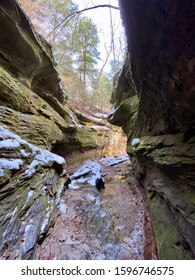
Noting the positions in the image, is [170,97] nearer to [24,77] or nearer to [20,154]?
[20,154]

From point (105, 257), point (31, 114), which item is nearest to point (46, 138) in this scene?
point (31, 114)

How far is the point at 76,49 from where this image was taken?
19031 millimetres

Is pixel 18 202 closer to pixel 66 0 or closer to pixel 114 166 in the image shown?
pixel 114 166

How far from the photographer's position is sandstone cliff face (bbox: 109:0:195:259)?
7.31 ft

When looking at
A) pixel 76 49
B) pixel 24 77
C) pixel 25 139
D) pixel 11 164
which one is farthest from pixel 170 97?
pixel 76 49

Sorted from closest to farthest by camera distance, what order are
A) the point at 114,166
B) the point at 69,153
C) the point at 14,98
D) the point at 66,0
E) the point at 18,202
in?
the point at 18,202
the point at 14,98
the point at 114,166
the point at 69,153
the point at 66,0

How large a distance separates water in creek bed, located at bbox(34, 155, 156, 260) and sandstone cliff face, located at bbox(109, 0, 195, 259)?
20.8 inches

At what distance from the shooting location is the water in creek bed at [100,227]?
3.18 metres

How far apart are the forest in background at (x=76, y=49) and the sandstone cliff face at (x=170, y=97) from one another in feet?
34.5

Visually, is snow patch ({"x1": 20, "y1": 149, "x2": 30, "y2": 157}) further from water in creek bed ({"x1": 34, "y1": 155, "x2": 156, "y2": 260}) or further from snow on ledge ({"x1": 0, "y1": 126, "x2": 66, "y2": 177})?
water in creek bed ({"x1": 34, "y1": 155, "x2": 156, "y2": 260})

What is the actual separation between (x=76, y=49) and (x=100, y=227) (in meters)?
20.3

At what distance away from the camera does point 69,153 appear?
12.2 m

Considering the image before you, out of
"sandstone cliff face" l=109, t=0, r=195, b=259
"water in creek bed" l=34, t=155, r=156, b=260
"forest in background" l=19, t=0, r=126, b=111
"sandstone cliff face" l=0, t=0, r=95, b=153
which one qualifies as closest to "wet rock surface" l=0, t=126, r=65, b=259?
"water in creek bed" l=34, t=155, r=156, b=260
